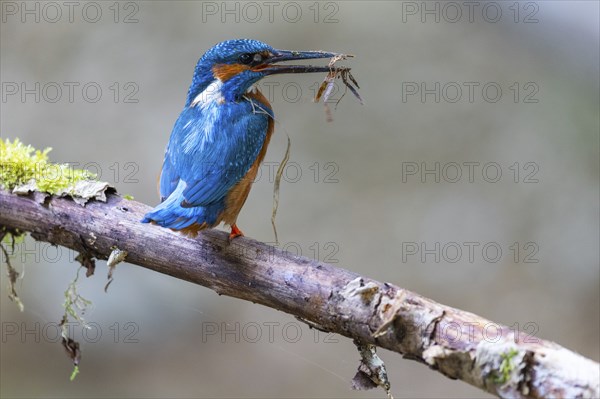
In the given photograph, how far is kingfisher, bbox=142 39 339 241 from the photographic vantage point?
8.73 ft

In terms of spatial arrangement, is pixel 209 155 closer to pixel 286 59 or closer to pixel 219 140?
pixel 219 140

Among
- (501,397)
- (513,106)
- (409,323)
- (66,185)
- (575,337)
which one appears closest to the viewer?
(501,397)

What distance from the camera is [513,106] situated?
558 centimetres

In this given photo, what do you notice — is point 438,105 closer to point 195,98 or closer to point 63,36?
point 195,98

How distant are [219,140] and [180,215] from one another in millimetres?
484

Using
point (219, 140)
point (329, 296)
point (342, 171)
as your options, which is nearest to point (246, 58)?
point (219, 140)

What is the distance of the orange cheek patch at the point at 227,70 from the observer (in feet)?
10.1

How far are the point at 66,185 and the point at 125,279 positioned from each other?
2567 mm

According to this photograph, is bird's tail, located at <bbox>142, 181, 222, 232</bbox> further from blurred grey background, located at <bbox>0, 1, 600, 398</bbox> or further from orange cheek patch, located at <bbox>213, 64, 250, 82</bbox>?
blurred grey background, located at <bbox>0, 1, 600, 398</bbox>

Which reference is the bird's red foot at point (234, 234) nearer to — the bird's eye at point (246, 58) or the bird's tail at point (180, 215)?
the bird's tail at point (180, 215)

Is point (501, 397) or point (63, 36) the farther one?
point (63, 36)

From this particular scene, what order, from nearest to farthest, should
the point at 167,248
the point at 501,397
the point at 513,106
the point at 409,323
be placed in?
the point at 501,397 → the point at 409,323 → the point at 167,248 → the point at 513,106

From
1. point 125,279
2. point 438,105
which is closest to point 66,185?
point 125,279

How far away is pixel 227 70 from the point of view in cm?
310
